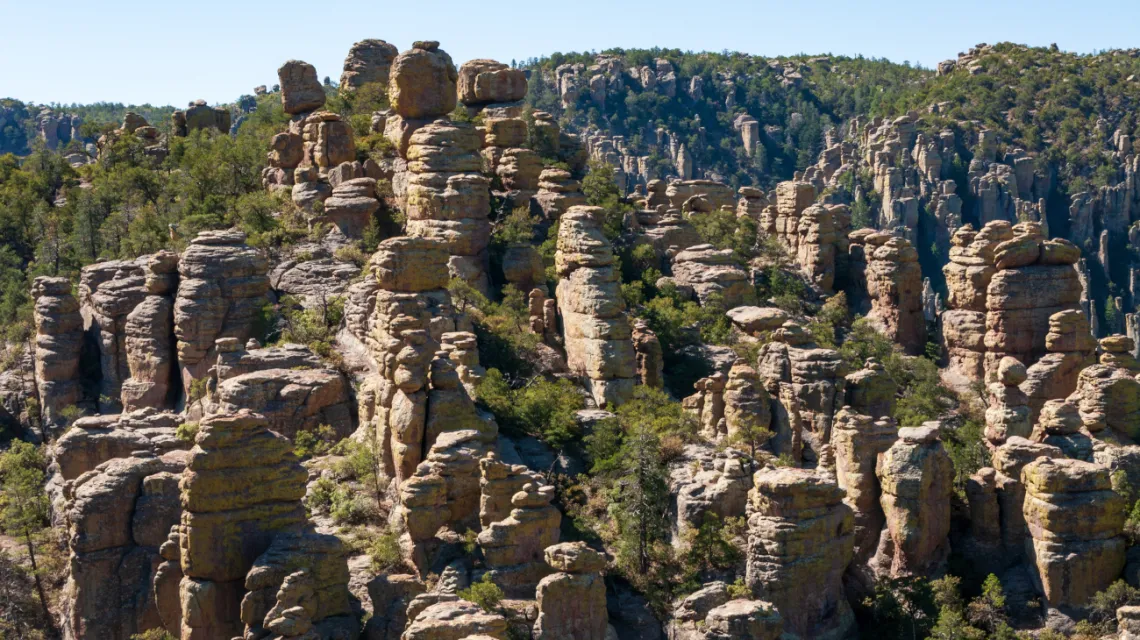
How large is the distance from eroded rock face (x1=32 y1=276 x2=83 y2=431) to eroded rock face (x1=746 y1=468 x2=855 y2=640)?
102ft

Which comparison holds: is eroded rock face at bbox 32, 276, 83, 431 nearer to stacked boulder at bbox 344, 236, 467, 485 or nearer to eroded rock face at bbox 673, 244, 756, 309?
stacked boulder at bbox 344, 236, 467, 485

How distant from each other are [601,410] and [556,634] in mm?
14859

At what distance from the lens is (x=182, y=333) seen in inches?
2421

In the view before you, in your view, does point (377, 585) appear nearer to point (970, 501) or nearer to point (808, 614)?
point (808, 614)

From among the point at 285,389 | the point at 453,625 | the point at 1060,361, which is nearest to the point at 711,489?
the point at 453,625

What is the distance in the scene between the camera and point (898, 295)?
72938 millimetres

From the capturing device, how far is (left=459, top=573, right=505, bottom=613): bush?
43.5m

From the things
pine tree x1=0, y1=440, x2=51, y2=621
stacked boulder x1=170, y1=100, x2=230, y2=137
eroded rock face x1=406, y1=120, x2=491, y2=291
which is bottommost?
pine tree x1=0, y1=440, x2=51, y2=621

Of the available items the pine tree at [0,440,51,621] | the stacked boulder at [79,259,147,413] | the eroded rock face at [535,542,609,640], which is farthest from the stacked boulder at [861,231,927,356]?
the pine tree at [0,440,51,621]

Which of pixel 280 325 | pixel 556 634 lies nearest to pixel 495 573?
pixel 556 634

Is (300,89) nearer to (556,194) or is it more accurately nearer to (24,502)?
(556,194)

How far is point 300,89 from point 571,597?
42206mm

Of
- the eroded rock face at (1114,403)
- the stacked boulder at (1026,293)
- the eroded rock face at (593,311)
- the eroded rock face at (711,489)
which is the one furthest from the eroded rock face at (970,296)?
the eroded rock face at (711,489)

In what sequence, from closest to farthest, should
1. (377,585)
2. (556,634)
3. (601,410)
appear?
(556,634) < (377,585) < (601,410)
